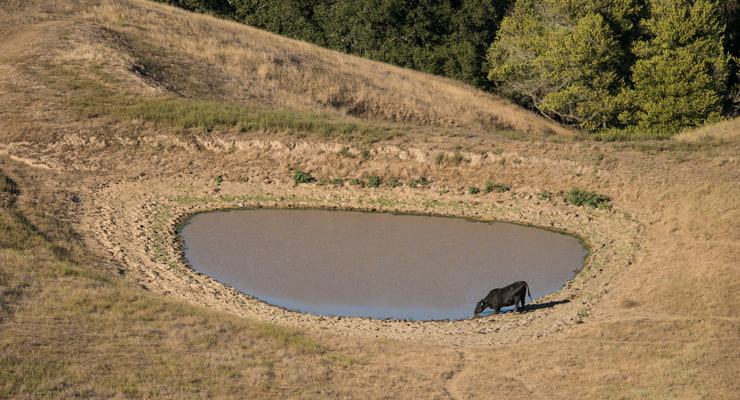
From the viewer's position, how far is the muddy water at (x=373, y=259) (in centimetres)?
1959

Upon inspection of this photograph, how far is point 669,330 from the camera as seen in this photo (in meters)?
16.8

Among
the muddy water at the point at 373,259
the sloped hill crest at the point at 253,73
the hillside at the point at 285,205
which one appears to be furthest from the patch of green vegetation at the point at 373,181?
the sloped hill crest at the point at 253,73

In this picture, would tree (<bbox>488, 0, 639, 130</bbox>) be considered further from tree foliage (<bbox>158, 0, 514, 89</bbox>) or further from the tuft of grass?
the tuft of grass

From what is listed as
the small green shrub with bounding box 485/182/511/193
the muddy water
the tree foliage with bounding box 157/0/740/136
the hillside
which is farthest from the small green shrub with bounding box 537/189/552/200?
the tree foliage with bounding box 157/0/740/136

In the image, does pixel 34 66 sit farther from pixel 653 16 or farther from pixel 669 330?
pixel 653 16

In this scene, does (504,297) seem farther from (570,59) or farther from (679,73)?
(679,73)

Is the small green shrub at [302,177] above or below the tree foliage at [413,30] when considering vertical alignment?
below

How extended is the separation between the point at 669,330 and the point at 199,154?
67.1ft

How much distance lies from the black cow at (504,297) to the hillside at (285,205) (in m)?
0.39

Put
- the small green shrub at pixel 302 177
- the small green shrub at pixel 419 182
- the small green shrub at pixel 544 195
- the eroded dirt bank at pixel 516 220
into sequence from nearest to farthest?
the eroded dirt bank at pixel 516 220, the small green shrub at pixel 544 195, the small green shrub at pixel 419 182, the small green shrub at pixel 302 177

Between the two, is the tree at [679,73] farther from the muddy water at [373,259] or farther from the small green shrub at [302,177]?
the small green shrub at [302,177]

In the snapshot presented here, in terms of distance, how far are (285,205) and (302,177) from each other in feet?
6.96

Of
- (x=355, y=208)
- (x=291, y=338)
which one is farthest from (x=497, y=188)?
(x=291, y=338)

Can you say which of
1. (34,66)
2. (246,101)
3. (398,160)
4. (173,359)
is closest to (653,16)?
(398,160)
